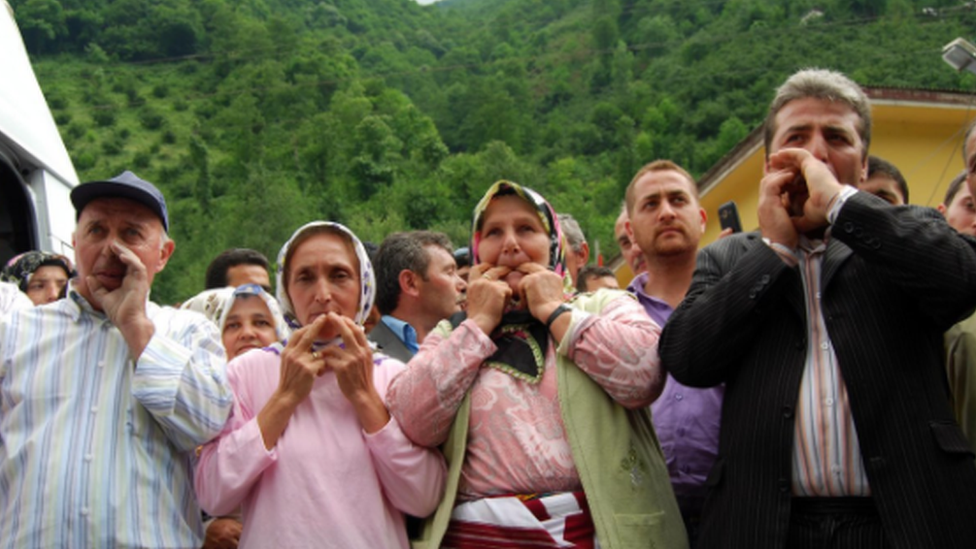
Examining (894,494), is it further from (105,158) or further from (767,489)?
(105,158)

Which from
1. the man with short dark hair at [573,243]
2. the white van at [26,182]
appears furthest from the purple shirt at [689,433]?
the white van at [26,182]

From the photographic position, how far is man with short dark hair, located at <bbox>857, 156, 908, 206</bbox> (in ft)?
13.5

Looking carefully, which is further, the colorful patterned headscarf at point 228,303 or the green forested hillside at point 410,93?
the green forested hillside at point 410,93

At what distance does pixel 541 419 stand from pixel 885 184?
7.81ft

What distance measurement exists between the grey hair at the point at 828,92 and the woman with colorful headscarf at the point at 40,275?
4.22 m

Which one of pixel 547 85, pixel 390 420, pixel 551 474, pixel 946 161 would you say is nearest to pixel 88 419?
pixel 390 420

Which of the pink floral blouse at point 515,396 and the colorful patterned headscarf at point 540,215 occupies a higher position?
the colorful patterned headscarf at point 540,215

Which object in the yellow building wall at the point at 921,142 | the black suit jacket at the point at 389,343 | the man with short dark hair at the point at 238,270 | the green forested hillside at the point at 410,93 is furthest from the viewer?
the green forested hillside at the point at 410,93

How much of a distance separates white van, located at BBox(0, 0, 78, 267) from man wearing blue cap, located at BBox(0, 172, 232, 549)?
388 cm

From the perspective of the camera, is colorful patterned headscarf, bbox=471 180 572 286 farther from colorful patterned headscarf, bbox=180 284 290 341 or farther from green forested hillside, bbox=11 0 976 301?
green forested hillside, bbox=11 0 976 301

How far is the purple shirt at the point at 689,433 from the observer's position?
305 centimetres

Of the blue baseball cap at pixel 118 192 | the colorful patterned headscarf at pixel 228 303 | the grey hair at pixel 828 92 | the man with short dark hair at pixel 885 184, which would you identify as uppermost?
the grey hair at pixel 828 92

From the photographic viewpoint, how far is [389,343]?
14.5 feet

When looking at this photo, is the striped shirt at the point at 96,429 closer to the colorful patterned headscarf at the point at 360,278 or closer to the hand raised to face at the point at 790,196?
the colorful patterned headscarf at the point at 360,278
